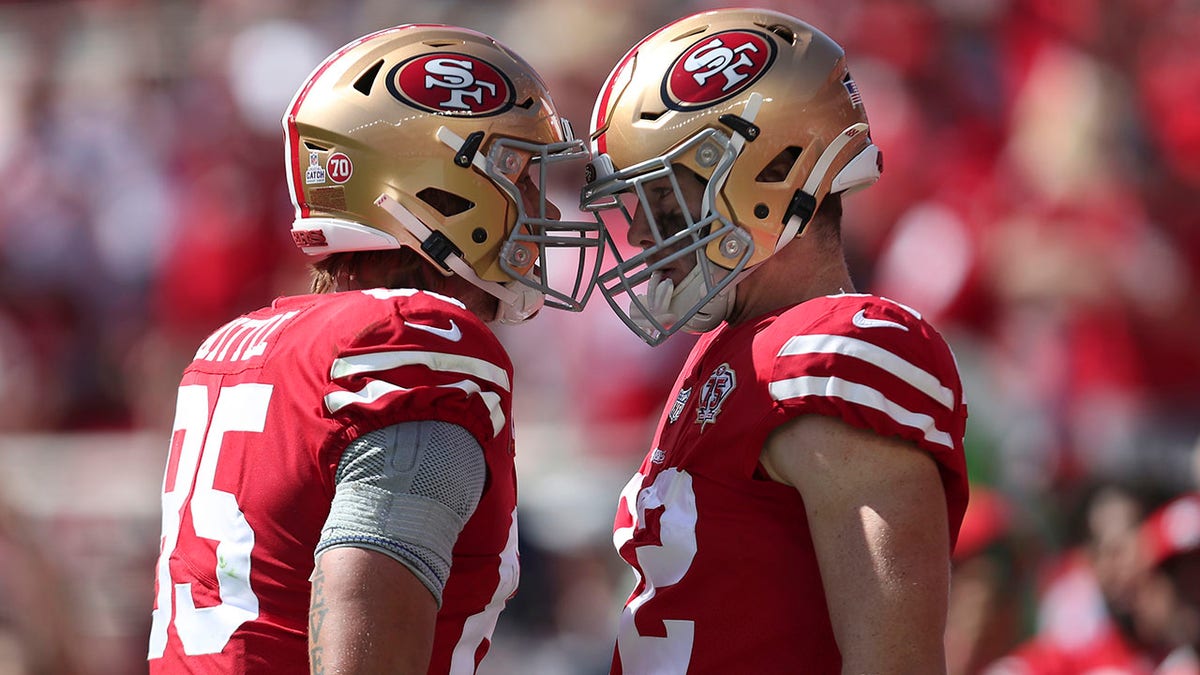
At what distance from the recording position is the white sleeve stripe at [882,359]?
1.95 m

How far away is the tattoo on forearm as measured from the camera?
181 centimetres

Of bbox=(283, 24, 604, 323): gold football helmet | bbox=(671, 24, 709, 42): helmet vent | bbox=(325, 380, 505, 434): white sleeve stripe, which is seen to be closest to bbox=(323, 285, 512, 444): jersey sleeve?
bbox=(325, 380, 505, 434): white sleeve stripe

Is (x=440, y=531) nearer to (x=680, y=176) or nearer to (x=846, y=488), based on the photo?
(x=846, y=488)

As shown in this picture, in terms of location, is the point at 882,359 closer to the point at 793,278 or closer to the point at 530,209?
the point at 793,278

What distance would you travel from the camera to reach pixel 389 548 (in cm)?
183

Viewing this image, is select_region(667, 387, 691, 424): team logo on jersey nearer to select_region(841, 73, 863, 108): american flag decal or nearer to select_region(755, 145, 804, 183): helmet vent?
select_region(755, 145, 804, 183): helmet vent

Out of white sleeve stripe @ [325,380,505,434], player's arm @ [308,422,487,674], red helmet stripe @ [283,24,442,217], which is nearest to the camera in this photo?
player's arm @ [308,422,487,674]

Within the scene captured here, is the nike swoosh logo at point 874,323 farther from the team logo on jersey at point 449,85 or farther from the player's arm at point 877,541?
the team logo on jersey at point 449,85

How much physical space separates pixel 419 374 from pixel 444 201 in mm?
477

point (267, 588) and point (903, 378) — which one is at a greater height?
point (903, 378)

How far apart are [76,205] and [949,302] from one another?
15.3ft

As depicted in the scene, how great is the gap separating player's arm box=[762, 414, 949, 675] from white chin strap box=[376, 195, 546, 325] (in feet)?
2.05

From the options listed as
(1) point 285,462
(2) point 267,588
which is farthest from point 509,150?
(2) point 267,588

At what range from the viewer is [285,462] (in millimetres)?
2010
